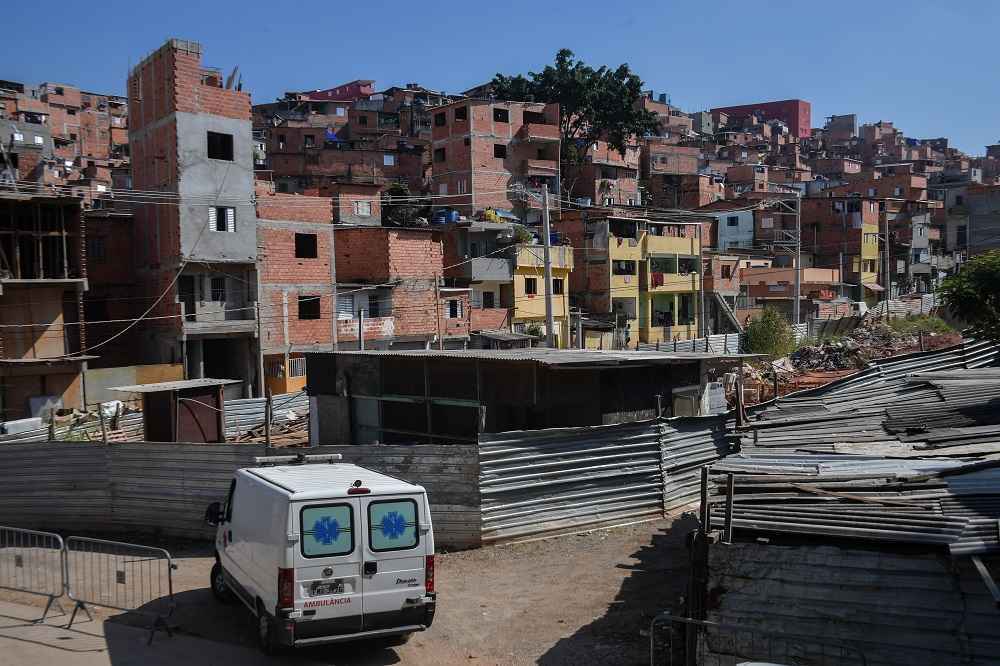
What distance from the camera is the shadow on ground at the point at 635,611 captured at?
404 inches

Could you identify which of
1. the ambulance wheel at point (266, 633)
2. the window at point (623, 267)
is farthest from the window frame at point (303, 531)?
the window at point (623, 267)

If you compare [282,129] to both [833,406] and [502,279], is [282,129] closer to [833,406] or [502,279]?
[502,279]

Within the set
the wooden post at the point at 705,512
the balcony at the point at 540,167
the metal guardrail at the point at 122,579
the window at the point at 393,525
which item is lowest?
the metal guardrail at the point at 122,579

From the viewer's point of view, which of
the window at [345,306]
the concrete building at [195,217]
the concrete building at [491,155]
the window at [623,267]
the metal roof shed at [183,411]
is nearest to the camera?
the metal roof shed at [183,411]

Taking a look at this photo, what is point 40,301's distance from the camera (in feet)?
113

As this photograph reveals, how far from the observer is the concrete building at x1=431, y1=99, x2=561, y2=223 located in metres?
63.8

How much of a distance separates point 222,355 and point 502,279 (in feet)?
53.2

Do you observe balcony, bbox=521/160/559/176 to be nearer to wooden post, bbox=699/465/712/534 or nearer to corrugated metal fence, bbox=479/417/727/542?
corrugated metal fence, bbox=479/417/727/542

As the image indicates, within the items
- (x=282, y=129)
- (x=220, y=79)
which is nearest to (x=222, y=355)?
(x=220, y=79)

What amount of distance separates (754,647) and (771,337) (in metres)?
35.6

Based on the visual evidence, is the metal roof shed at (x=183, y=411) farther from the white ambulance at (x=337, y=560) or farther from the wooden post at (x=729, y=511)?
the wooden post at (x=729, y=511)

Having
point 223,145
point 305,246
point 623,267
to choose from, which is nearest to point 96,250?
point 223,145

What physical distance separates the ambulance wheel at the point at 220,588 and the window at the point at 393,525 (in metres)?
3.39

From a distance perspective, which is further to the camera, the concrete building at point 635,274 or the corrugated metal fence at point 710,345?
the concrete building at point 635,274
